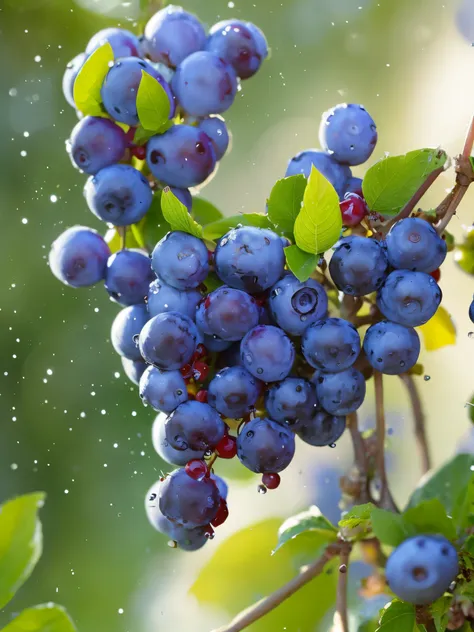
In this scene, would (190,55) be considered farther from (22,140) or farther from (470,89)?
(22,140)

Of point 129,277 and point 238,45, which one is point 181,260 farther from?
point 238,45

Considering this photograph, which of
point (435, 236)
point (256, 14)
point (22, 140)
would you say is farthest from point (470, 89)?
point (22, 140)

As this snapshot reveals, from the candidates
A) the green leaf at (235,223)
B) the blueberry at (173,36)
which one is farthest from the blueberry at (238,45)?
the green leaf at (235,223)

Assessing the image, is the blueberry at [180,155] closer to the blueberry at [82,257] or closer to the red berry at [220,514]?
the blueberry at [82,257]

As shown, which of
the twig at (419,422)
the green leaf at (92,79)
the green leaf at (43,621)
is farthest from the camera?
the twig at (419,422)

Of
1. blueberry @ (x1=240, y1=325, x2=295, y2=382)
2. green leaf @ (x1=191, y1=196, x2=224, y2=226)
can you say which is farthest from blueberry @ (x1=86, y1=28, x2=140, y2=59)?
blueberry @ (x1=240, y1=325, x2=295, y2=382)

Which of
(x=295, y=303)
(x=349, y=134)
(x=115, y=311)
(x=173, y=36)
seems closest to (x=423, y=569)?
(x=295, y=303)

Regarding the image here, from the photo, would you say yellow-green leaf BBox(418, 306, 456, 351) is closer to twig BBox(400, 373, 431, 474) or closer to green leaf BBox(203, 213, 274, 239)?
twig BBox(400, 373, 431, 474)
